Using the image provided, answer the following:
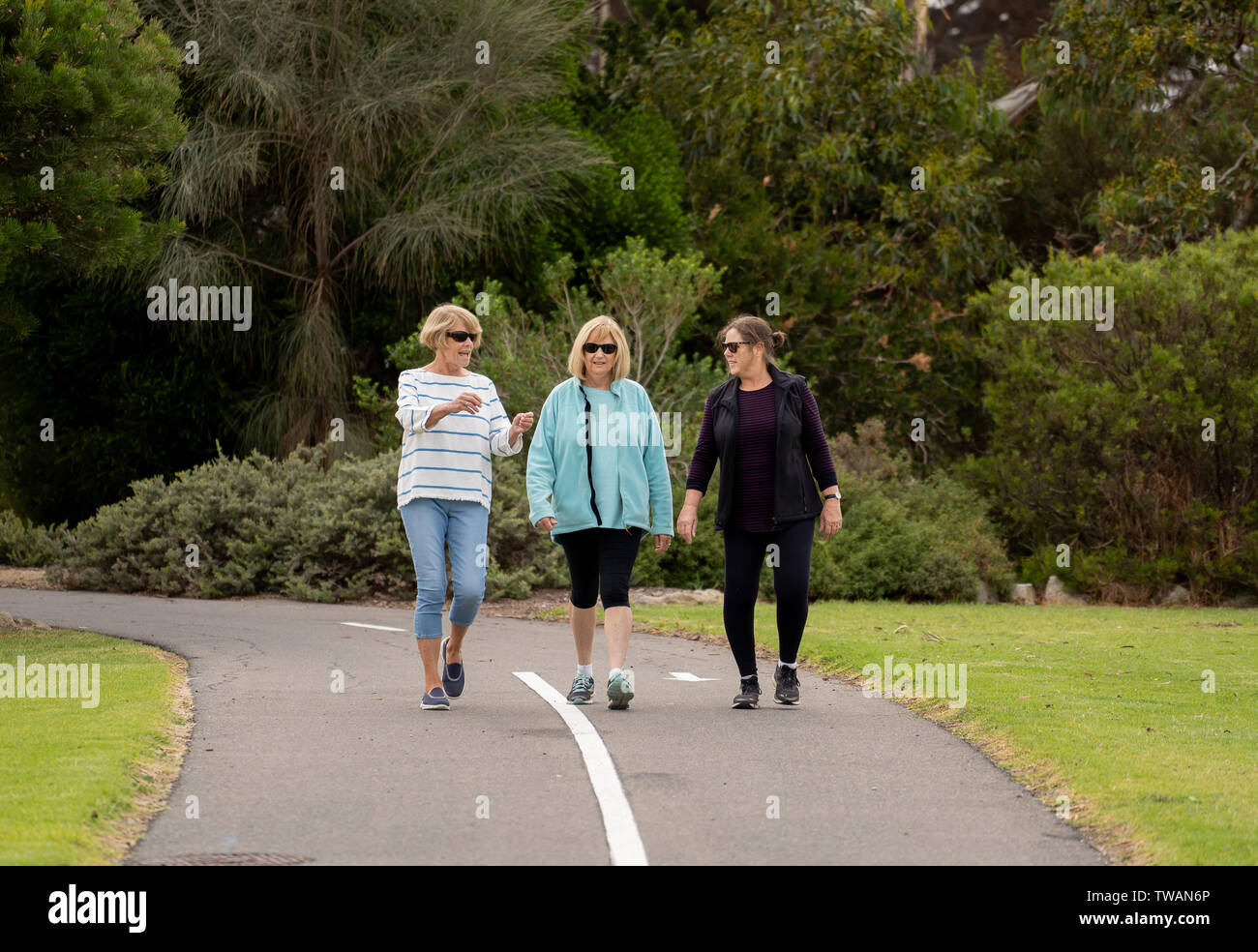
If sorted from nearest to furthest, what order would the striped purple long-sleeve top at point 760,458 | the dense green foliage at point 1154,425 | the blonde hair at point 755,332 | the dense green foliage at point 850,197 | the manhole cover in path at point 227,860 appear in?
the manhole cover in path at point 227,860 → the striped purple long-sleeve top at point 760,458 → the blonde hair at point 755,332 → the dense green foliage at point 1154,425 → the dense green foliage at point 850,197

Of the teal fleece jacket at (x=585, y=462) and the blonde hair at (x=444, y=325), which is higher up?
the blonde hair at (x=444, y=325)

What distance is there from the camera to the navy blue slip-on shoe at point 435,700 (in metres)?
8.58

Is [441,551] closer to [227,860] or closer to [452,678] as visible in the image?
[452,678]

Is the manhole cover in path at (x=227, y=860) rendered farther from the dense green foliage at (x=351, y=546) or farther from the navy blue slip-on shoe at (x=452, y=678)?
the dense green foliage at (x=351, y=546)

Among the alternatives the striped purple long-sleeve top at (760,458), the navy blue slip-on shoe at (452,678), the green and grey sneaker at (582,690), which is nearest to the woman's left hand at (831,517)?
the striped purple long-sleeve top at (760,458)

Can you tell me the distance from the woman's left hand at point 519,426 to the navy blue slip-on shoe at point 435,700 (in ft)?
4.76

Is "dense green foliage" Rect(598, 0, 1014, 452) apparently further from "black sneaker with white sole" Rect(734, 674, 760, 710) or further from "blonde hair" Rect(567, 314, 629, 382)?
"black sneaker with white sole" Rect(734, 674, 760, 710)

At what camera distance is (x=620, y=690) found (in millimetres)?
8391

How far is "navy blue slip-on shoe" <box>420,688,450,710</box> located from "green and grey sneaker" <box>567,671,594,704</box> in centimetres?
72

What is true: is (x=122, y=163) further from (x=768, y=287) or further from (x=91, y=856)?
(x=768, y=287)

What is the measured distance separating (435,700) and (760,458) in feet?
7.30

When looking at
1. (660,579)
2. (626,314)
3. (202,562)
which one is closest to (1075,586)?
(660,579)

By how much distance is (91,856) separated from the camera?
5.19m
